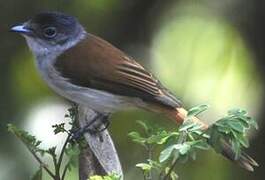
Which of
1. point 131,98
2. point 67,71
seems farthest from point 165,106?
point 67,71

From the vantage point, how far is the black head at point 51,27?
10.3 feet

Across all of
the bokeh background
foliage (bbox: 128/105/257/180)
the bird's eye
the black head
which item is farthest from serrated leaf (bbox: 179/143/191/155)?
the bokeh background

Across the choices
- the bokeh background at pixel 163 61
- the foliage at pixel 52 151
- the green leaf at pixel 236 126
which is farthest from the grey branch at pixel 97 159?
the bokeh background at pixel 163 61

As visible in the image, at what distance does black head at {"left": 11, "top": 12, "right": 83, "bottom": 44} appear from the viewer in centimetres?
315

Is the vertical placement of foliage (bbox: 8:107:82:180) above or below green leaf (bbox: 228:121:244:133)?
below

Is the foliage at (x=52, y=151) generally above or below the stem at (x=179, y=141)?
below

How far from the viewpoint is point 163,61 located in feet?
13.4

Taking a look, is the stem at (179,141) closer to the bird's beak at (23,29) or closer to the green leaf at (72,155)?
the green leaf at (72,155)

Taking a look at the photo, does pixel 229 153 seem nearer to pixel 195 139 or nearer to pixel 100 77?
pixel 195 139

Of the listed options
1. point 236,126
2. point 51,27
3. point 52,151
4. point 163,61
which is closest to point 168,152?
point 236,126

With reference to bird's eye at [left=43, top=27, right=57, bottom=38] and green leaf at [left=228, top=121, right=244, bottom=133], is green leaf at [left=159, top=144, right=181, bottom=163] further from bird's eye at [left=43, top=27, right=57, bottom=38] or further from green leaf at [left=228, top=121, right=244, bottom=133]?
bird's eye at [left=43, top=27, right=57, bottom=38]

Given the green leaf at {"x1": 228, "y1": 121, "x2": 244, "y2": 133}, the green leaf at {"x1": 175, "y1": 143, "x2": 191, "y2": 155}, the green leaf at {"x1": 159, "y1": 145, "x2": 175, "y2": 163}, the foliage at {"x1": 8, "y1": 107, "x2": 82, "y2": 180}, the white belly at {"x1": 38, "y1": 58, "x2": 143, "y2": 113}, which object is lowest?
the white belly at {"x1": 38, "y1": 58, "x2": 143, "y2": 113}

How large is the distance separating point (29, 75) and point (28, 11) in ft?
1.10

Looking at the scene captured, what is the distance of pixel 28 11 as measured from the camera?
4141mm
